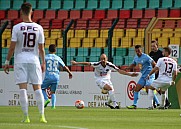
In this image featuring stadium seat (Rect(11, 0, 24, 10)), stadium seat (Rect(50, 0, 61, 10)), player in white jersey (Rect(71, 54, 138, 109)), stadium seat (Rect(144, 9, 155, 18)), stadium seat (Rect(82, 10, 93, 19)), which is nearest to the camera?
player in white jersey (Rect(71, 54, 138, 109))

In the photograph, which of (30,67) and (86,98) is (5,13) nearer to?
(86,98)

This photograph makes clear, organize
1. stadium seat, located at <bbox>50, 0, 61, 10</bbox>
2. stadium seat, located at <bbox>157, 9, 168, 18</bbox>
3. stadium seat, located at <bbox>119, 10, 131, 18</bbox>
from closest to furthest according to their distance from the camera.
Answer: stadium seat, located at <bbox>157, 9, 168, 18</bbox> < stadium seat, located at <bbox>119, 10, 131, 18</bbox> < stadium seat, located at <bbox>50, 0, 61, 10</bbox>

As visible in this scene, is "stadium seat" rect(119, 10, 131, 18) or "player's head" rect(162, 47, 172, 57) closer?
"player's head" rect(162, 47, 172, 57)

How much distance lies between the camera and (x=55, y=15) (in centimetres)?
3431

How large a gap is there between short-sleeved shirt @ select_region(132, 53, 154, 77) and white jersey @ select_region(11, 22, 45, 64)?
1080cm

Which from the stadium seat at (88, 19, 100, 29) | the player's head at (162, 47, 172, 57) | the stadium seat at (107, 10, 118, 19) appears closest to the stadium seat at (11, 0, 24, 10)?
the stadium seat at (107, 10, 118, 19)

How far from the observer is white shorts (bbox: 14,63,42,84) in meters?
13.3

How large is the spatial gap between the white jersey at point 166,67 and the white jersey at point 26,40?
9623 millimetres

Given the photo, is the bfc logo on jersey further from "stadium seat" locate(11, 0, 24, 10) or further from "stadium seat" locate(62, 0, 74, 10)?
"stadium seat" locate(11, 0, 24, 10)

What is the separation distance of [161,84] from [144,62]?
4.86 ft

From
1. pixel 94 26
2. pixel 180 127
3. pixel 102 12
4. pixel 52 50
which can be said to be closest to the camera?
pixel 180 127

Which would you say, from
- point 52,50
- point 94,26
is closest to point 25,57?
point 52,50

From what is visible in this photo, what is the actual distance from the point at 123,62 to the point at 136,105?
3663 mm

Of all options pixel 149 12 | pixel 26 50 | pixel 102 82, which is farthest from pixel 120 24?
pixel 26 50
